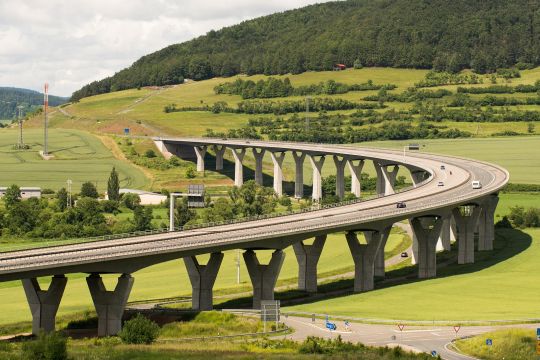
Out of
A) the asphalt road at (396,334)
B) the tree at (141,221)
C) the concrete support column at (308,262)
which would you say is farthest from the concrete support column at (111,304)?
the tree at (141,221)

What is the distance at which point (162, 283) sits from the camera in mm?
136625

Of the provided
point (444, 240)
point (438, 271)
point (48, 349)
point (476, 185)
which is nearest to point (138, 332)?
point (48, 349)

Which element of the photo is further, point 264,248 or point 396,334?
point 264,248

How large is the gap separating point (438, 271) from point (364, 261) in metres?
18.2

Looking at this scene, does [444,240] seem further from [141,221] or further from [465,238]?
[141,221]

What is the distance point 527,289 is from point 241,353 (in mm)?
49990

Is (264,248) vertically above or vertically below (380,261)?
above

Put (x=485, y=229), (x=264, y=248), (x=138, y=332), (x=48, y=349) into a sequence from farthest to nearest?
(x=485, y=229)
(x=264, y=248)
(x=138, y=332)
(x=48, y=349)

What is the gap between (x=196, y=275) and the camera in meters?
116

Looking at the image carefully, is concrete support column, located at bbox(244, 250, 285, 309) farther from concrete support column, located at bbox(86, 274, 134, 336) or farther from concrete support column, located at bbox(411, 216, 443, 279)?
concrete support column, located at bbox(411, 216, 443, 279)

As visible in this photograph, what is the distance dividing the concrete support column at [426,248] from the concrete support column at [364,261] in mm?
8581

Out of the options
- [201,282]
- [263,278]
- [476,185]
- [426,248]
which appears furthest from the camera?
[476,185]

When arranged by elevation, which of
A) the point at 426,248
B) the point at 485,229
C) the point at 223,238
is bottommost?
the point at 485,229

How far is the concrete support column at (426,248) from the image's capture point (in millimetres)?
139125
